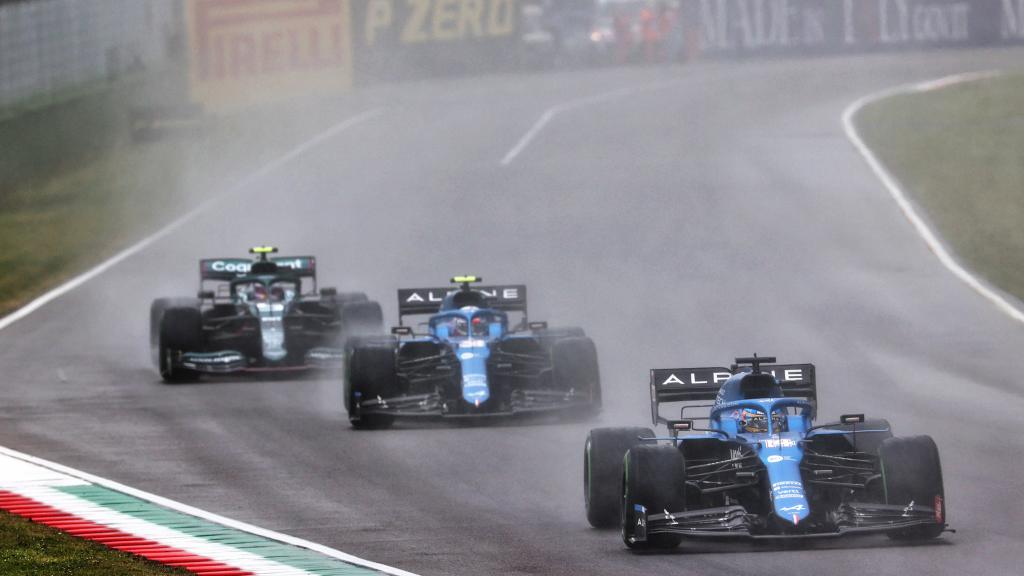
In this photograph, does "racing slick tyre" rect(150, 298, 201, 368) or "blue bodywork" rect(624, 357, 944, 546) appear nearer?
"blue bodywork" rect(624, 357, 944, 546)

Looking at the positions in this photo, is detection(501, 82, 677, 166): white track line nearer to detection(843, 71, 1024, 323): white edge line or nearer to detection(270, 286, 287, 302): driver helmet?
detection(843, 71, 1024, 323): white edge line

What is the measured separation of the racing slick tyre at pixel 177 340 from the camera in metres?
25.3

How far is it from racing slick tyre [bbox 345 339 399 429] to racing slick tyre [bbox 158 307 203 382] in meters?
4.55

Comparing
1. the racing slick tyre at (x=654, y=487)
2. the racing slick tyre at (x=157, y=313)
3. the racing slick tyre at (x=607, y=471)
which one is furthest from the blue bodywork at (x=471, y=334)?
the racing slick tyre at (x=654, y=487)

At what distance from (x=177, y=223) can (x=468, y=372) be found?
24.1m

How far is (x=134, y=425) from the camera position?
21688 millimetres


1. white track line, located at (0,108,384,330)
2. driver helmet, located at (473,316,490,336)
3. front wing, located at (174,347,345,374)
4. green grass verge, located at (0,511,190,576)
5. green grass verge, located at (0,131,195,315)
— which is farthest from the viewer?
green grass verge, located at (0,131,195,315)

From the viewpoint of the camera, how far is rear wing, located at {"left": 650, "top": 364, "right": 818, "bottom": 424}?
16297 mm

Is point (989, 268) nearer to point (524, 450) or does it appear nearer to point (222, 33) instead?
point (524, 450)

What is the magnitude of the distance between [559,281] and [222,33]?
23.9m

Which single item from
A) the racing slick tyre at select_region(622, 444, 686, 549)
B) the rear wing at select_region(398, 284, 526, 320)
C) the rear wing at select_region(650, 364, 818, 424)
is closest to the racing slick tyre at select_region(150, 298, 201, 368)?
the rear wing at select_region(398, 284, 526, 320)

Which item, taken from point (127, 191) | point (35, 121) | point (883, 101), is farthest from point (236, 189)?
point (883, 101)

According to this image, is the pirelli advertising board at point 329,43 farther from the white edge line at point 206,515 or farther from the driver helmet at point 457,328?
the white edge line at point 206,515

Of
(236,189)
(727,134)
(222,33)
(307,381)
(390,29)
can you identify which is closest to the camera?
(307,381)
